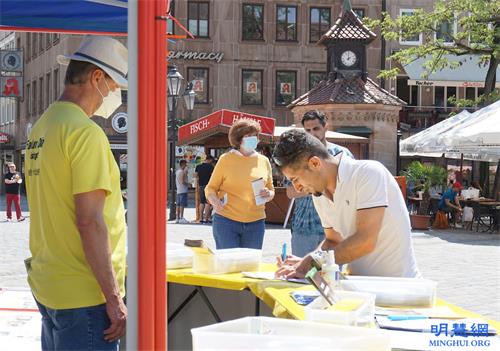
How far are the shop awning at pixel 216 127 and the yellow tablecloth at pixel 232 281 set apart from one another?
17.2 meters

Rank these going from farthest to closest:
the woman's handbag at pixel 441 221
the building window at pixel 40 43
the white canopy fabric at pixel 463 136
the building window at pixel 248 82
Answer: the building window at pixel 248 82, the building window at pixel 40 43, the woman's handbag at pixel 441 221, the white canopy fabric at pixel 463 136

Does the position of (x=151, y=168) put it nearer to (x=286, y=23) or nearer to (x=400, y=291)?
(x=400, y=291)

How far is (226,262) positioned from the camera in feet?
15.4

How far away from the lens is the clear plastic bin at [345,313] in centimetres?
275

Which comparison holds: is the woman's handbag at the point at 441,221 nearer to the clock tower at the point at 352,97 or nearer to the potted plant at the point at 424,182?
the potted plant at the point at 424,182

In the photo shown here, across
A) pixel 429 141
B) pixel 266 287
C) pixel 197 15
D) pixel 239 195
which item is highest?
pixel 197 15

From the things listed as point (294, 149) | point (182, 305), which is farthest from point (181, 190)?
point (294, 149)

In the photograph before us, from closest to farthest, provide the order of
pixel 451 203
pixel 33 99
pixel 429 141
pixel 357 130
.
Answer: pixel 429 141, pixel 451 203, pixel 357 130, pixel 33 99

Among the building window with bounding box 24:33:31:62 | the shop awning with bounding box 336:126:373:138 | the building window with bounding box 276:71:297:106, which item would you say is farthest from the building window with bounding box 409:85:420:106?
the building window with bounding box 24:33:31:62

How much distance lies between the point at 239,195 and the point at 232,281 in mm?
2400

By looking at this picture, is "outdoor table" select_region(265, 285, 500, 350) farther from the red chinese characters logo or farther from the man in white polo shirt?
the red chinese characters logo

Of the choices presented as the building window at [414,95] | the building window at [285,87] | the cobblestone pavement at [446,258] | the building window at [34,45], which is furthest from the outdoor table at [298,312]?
the building window at [414,95]

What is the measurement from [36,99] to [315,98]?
1249cm

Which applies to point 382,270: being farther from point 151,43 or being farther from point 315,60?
point 315,60
